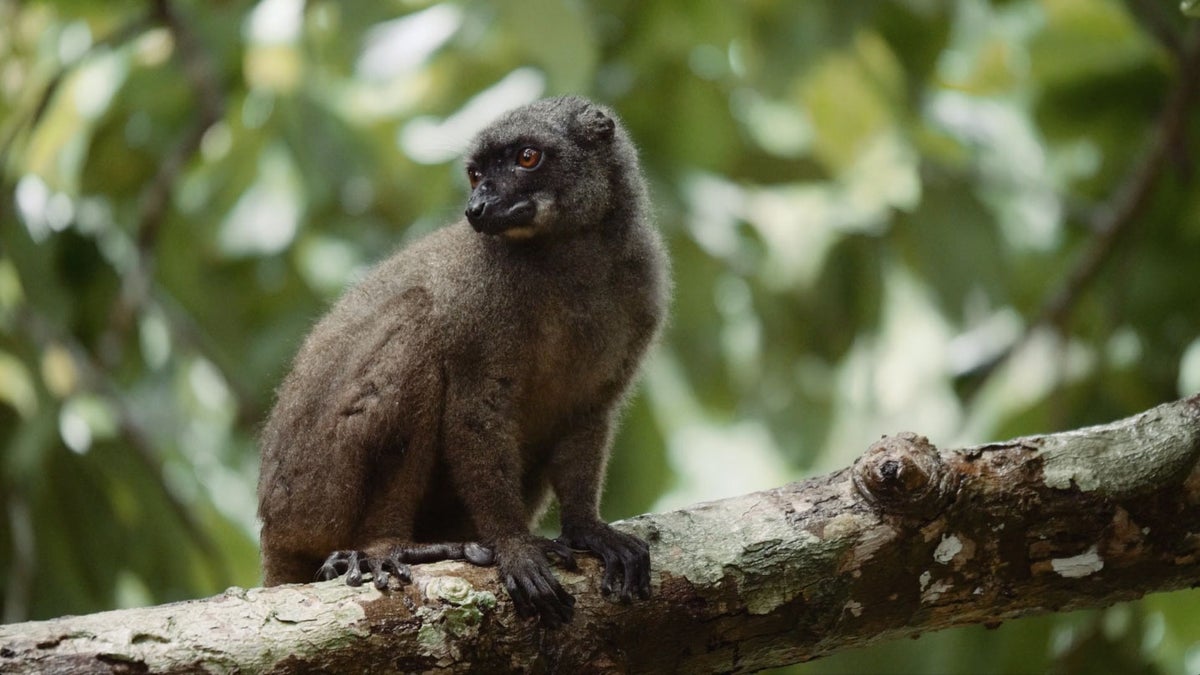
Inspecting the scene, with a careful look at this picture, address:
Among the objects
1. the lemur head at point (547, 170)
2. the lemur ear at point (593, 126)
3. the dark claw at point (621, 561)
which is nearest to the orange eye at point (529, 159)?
the lemur head at point (547, 170)

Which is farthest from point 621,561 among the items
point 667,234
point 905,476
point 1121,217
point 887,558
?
point 1121,217

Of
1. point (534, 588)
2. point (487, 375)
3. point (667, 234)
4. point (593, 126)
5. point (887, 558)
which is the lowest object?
point (887, 558)

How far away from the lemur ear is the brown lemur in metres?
0.01

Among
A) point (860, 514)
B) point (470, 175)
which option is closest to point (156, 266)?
point (470, 175)

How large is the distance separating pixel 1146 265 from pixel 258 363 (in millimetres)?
7155

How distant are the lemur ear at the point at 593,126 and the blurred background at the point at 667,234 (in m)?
1.55

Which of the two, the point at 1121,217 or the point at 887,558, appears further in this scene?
the point at 1121,217

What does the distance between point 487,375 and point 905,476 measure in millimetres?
2290

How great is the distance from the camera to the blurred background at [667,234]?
1022 cm

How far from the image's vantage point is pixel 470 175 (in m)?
7.91

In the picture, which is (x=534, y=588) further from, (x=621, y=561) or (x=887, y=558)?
(x=887, y=558)

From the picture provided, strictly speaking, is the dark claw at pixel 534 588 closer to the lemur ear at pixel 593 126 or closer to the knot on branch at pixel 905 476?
the knot on branch at pixel 905 476

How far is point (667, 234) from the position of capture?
1098 cm

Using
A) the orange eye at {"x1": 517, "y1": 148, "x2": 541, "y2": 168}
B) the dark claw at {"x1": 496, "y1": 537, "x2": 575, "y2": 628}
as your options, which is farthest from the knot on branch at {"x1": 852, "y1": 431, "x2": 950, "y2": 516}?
the orange eye at {"x1": 517, "y1": 148, "x2": 541, "y2": 168}
